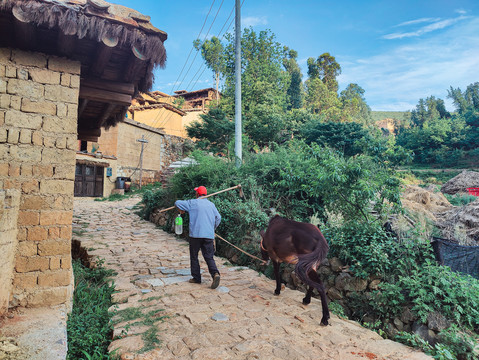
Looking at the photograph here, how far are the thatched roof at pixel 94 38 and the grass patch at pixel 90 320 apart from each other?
3.01 metres

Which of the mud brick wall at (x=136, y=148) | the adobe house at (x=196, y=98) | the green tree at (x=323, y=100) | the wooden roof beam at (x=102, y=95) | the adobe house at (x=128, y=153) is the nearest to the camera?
the wooden roof beam at (x=102, y=95)

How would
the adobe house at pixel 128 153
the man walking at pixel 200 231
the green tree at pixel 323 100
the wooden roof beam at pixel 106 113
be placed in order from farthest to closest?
1. the green tree at pixel 323 100
2. the adobe house at pixel 128 153
3. the wooden roof beam at pixel 106 113
4. the man walking at pixel 200 231

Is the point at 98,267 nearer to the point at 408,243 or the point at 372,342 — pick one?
the point at 372,342

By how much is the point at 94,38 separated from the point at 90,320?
3.39 meters

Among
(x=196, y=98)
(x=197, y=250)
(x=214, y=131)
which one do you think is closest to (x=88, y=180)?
(x=214, y=131)

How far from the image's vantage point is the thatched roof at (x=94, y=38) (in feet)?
10.7

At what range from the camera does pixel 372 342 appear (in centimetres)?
341

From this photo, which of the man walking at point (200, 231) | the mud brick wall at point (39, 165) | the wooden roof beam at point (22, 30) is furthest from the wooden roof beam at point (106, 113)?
the man walking at point (200, 231)

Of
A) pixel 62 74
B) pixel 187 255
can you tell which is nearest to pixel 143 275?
pixel 187 255

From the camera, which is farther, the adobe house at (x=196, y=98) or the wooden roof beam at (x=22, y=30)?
the adobe house at (x=196, y=98)

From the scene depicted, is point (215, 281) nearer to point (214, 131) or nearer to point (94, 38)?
point (94, 38)

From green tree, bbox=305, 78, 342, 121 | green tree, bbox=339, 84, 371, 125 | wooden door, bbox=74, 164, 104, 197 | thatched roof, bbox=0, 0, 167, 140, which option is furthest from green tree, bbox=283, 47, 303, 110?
thatched roof, bbox=0, 0, 167, 140

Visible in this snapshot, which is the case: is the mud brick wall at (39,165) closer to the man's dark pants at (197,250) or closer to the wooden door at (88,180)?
the man's dark pants at (197,250)

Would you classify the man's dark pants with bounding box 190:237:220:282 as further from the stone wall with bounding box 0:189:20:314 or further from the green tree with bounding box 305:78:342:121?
the green tree with bounding box 305:78:342:121
